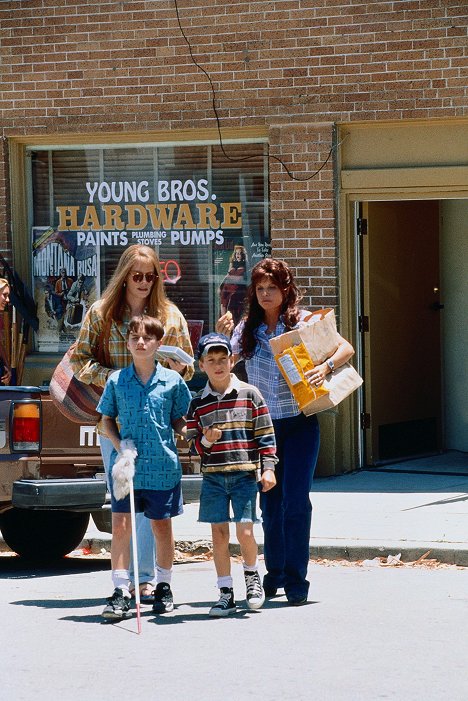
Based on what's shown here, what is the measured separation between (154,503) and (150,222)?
18.9ft

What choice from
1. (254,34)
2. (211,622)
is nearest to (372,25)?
(254,34)

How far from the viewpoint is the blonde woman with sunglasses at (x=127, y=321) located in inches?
298

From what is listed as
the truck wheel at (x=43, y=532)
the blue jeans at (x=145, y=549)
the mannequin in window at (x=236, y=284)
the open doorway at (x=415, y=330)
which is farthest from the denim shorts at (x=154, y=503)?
the open doorway at (x=415, y=330)

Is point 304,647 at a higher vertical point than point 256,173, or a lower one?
lower

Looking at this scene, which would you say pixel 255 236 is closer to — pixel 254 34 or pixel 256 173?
pixel 256 173

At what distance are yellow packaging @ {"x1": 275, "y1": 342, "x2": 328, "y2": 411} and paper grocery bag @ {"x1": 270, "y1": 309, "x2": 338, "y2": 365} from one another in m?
0.03

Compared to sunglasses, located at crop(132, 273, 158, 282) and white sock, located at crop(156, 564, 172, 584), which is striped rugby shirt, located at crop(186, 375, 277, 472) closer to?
white sock, located at crop(156, 564, 172, 584)

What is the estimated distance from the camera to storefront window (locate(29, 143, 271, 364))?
12.3m

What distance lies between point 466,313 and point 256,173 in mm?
2437

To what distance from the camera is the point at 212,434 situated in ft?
22.9

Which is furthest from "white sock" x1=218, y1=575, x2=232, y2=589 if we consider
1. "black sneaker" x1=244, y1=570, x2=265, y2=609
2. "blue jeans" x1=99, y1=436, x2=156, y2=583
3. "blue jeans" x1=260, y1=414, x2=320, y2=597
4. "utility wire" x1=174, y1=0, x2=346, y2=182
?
"utility wire" x1=174, y1=0, x2=346, y2=182

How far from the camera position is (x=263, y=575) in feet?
27.4

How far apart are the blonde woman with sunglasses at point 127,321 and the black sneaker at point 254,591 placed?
2.09 feet

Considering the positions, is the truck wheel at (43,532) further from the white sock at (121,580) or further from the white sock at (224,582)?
the white sock at (224,582)
